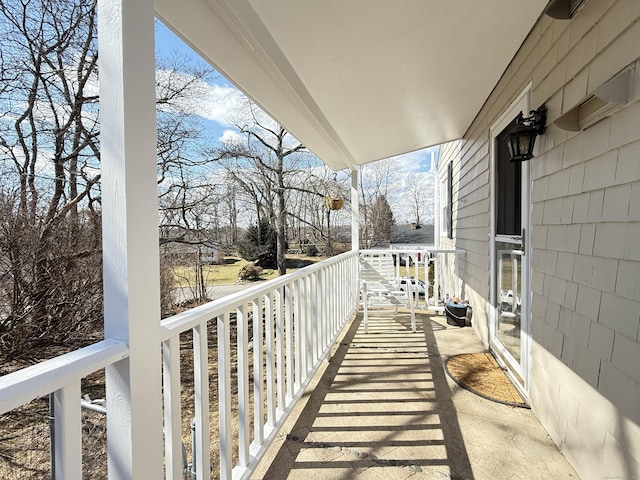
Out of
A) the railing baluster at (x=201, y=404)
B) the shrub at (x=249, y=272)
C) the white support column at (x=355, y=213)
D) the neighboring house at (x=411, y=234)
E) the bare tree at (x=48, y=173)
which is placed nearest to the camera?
the railing baluster at (x=201, y=404)

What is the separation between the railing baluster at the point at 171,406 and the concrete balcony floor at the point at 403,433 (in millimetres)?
749

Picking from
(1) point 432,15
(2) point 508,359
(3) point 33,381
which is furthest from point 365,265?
(3) point 33,381

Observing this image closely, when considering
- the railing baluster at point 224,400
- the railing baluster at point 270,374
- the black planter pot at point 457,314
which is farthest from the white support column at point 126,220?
the black planter pot at point 457,314

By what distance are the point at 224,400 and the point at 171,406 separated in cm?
33

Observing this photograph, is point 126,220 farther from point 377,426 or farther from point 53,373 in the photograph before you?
point 377,426

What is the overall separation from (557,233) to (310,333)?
181 centimetres

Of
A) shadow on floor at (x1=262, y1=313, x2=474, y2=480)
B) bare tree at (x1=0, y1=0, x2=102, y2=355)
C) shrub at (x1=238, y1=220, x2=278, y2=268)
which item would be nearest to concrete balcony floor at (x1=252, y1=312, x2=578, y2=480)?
shadow on floor at (x1=262, y1=313, x2=474, y2=480)

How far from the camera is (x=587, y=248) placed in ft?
5.32

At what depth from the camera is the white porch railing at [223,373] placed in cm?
76

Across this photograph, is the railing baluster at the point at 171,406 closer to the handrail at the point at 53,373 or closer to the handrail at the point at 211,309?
the handrail at the point at 211,309

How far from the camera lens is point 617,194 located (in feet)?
4.62

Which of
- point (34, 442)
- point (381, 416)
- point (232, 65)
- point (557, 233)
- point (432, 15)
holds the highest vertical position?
point (432, 15)

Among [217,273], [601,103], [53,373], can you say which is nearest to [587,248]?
[601,103]

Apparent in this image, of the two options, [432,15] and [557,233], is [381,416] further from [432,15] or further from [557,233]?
[432,15]
